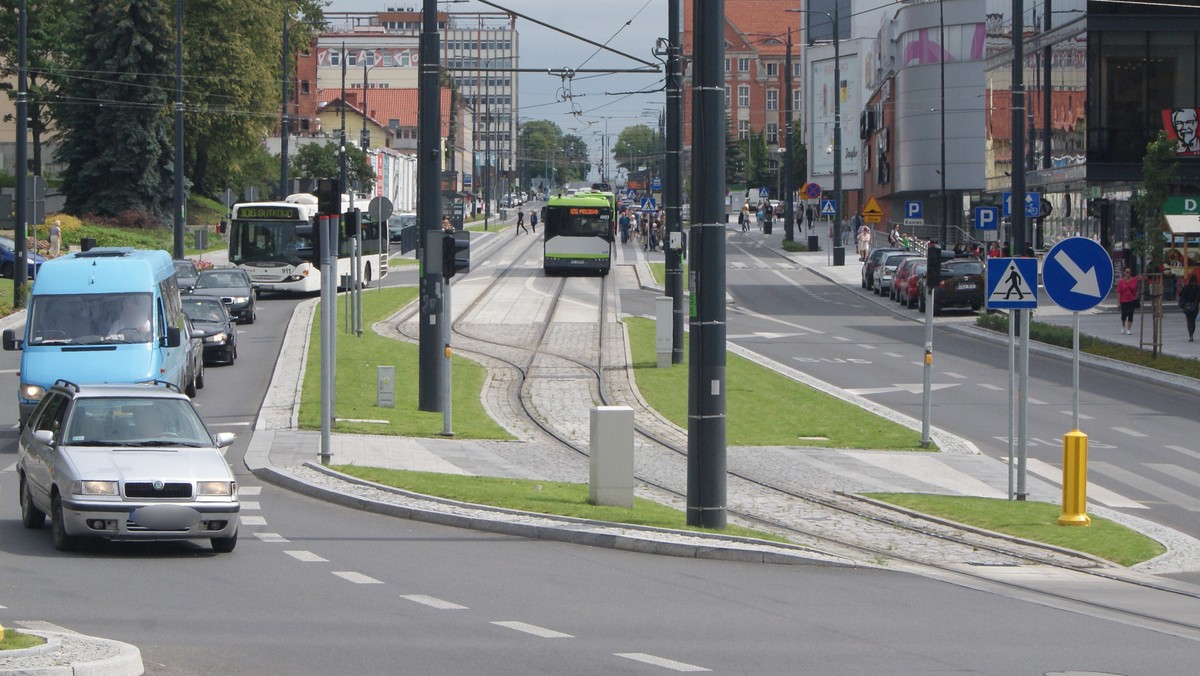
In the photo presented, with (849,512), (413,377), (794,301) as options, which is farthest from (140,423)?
(794,301)

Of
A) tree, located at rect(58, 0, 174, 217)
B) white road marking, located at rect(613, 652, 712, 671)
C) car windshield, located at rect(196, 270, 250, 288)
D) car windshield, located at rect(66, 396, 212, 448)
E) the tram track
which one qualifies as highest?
tree, located at rect(58, 0, 174, 217)

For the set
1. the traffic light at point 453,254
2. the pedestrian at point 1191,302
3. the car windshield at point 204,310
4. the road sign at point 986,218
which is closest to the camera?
the traffic light at point 453,254

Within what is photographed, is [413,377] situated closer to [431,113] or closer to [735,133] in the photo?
[431,113]

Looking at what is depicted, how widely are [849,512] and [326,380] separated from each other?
6890mm

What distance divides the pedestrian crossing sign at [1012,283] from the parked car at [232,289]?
2558cm

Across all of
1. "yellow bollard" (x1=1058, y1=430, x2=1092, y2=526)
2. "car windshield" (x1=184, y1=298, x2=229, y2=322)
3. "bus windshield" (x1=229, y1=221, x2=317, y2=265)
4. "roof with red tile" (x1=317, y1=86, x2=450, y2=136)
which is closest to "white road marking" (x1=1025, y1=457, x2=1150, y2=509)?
"yellow bollard" (x1=1058, y1=430, x2=1092, y2=526)

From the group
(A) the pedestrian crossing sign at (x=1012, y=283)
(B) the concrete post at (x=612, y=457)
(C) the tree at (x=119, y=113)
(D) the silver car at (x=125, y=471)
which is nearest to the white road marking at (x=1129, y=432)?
(A) the pedestrian crossing sign at (x=1012, y=283)

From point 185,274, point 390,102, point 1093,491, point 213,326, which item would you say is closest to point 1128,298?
point 1093,491

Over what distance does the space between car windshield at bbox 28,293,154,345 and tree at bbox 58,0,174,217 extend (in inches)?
1996

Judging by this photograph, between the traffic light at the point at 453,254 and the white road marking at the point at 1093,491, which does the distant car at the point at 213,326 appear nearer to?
the traffic light at the point at 453,254

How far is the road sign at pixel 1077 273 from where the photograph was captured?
15.9 meters

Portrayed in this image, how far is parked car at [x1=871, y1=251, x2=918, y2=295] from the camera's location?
54.4m

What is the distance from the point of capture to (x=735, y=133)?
161375 millimetres

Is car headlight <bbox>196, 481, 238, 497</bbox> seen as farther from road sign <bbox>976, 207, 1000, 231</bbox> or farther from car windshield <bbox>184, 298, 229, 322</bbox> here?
road sign <bbox>976, 207, 1000, 231</bbox>
